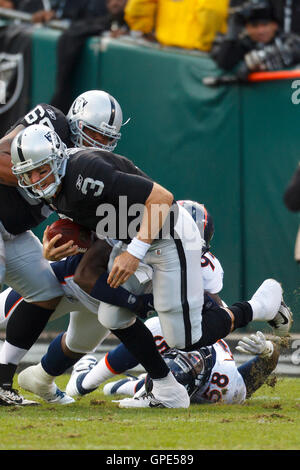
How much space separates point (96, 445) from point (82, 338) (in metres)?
1.40

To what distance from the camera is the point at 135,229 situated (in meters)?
4.00

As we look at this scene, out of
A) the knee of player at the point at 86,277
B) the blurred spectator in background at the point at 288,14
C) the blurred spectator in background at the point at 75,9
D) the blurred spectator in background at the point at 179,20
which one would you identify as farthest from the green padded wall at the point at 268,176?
the knee of player at the point at 86,277

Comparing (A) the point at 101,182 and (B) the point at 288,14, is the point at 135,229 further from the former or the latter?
(B) the point at 288,14

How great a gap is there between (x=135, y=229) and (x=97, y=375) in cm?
90

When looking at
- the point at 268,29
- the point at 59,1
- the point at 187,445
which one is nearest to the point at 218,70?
the point at 268,29

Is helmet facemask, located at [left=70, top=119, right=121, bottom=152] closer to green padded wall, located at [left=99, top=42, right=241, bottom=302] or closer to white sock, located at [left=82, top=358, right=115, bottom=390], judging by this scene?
white sock, located at [left=82, top=358, right=115, bottom=390]

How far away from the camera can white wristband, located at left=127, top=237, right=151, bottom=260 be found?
385 centimetres

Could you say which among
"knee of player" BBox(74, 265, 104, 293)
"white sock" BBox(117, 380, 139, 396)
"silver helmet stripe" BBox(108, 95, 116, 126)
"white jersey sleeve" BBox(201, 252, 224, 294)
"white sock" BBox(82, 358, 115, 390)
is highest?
"silver helmet stripe" BBox(108, 95, 116, 126)

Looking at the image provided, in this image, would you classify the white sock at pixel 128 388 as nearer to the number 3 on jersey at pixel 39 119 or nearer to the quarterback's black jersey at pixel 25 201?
the quarterback's black jersey at pixel 25 201

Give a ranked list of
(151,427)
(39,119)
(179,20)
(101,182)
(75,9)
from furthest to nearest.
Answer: (75,9) < (179,20) < (39,119) < (101,182) < (151,427)

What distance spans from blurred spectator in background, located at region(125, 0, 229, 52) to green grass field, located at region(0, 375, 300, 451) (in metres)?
4.25

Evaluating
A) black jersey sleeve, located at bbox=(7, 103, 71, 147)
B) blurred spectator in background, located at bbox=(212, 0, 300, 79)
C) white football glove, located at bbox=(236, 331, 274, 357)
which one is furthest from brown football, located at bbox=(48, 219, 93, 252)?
blurred spectator in background, located at bbox=(212, 0, 300, 79)

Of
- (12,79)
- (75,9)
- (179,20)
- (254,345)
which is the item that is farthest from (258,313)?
(75,9)
